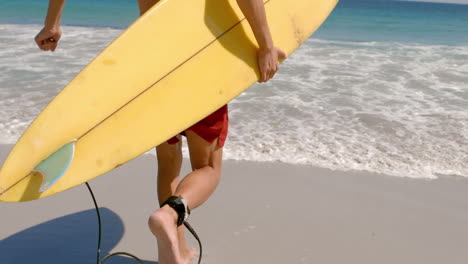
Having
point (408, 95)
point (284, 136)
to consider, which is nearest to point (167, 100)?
point (284, 136)

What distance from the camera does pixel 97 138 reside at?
1673 mm

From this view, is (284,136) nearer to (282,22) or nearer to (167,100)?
(282,22)

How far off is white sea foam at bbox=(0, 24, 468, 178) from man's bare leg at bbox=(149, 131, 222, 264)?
54.4 inches

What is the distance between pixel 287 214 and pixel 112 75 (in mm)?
1114

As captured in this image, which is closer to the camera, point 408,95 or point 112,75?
point 112,75

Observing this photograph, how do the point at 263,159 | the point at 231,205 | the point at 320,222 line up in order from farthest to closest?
1. the point at 263,159
2. the point at 231,205
3. the point at 320,222

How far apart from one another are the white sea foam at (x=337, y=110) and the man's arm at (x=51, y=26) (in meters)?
1.45

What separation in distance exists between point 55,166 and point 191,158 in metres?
0.45

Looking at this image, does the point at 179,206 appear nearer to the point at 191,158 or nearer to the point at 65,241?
the point at 191,158

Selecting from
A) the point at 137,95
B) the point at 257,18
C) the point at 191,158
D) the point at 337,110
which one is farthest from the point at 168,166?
the point at 337,110

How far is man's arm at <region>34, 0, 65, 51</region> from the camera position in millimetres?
1934

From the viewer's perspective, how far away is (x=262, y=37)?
176cm

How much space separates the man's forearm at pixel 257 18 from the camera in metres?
1.68

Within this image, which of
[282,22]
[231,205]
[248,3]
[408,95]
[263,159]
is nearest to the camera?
[248,3]
